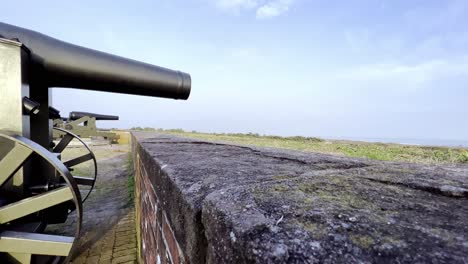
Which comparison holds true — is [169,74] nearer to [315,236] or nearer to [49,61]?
[49,61]

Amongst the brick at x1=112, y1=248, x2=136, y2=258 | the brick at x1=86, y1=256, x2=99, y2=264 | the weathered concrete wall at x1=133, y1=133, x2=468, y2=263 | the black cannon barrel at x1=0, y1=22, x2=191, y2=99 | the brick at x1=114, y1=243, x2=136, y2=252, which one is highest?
the black cannon barrel at x1=0, y1=22, x2=191, y2=99

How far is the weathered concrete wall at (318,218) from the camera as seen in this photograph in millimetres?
411

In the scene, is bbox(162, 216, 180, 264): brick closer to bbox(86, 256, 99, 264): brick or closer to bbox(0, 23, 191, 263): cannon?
bbox(0, 23, 191, 263): cannon

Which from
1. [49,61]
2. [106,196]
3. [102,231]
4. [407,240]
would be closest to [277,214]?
[407,240]

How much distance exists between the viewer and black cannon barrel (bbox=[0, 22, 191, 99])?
215cm

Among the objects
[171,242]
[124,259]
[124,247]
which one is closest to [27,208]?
[171,242]

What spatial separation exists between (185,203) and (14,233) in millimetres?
1376

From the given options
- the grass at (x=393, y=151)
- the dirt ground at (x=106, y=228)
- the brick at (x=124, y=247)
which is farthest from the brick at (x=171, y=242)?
the grass at (x=393, y=151)

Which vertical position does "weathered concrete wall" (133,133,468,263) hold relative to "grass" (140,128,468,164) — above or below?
above

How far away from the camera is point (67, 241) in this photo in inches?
61.6

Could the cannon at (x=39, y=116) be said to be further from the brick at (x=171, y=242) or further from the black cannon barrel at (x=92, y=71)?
the brick at (x=171, y=242)

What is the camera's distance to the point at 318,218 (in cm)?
53

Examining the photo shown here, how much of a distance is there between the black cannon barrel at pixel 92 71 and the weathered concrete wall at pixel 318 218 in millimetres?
1871


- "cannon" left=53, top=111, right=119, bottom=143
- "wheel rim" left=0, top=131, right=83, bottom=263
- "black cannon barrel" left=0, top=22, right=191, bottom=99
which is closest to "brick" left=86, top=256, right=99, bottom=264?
"wheel rim" left=0, top=131, right=83, bottom=263
